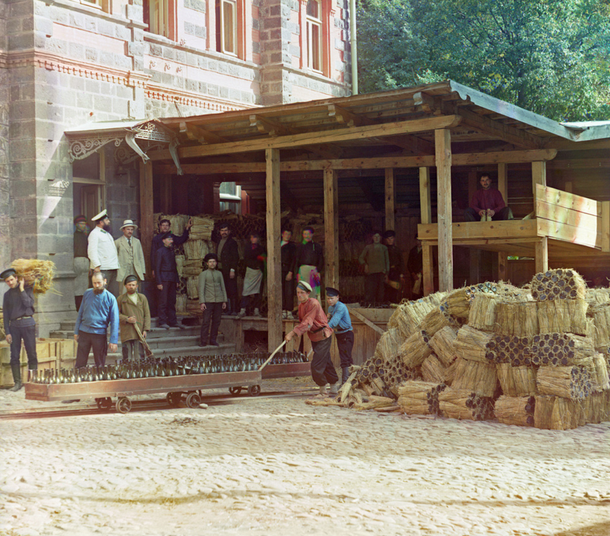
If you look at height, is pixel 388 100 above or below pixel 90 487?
above

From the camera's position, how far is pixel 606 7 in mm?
22500

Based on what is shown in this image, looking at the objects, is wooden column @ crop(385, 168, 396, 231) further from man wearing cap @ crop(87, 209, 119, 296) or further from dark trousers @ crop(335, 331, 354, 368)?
man wearing cap @ crop(87, 209, 119, 296)

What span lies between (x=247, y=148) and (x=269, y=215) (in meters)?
1.39

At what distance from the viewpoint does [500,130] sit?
14.1m

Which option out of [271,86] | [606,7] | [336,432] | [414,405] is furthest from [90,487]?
[606,7]

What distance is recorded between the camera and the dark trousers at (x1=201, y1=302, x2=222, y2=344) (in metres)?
15.1

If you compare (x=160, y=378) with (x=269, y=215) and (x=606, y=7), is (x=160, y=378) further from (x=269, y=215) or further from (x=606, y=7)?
(x=606, y=7)

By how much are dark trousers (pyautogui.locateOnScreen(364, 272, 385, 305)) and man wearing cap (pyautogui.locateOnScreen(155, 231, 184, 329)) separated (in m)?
3.69

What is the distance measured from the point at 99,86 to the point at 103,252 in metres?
3.83

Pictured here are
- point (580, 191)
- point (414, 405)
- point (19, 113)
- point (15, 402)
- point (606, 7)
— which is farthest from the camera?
point (606, 7)

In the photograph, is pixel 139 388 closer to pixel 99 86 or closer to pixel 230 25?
pixel 99 86

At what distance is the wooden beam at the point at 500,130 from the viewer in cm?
1316

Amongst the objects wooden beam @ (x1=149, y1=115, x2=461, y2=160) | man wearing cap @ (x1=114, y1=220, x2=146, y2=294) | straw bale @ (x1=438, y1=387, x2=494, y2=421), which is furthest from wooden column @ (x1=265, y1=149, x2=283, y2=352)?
straw bale @ (x1=438, y1=387, x2=494, y2=421)

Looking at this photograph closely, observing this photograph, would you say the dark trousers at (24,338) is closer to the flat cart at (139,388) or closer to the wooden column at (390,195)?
the flat cart at (139,388)
